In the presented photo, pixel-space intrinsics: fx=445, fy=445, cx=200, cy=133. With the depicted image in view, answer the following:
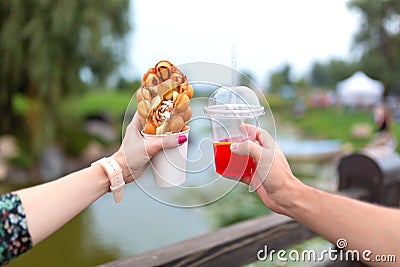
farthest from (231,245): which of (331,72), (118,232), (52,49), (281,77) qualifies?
(331,72)

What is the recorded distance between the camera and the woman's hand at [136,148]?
491 mm

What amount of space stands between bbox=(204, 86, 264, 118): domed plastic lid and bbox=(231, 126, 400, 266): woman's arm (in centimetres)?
3

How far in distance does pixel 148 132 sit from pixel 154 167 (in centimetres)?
5

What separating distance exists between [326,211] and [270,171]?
86mm

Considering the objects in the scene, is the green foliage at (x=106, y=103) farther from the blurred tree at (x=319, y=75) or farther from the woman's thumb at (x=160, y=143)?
the woman's thumb at (x=160, y=143)

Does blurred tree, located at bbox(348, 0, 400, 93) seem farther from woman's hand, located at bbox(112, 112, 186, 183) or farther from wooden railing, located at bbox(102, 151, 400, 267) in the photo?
woman's hand, located at bbox(112, 112, 186, 183)

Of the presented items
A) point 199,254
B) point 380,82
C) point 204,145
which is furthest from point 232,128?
point 380,82

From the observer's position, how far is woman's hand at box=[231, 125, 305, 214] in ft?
1.62

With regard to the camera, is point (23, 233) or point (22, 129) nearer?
point (23, 233)

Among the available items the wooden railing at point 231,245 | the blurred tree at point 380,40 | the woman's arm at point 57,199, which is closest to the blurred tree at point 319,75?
the blurred tree at point 380,40

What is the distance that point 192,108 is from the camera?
1.65 feet

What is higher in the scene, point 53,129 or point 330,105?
point 53,129

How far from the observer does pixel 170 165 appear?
1.68ft

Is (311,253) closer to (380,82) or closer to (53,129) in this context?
(53,129)
